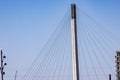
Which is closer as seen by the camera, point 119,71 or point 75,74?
point 75,74

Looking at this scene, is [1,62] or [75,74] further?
[1,62]

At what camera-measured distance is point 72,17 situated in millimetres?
60156

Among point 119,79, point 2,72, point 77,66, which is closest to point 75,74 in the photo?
point 77,66

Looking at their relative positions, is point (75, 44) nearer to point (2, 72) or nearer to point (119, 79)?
point (2, 72)

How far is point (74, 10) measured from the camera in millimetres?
59531

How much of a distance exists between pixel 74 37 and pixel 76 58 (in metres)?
3.31

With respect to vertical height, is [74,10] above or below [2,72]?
above

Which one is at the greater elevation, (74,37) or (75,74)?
(74,37)

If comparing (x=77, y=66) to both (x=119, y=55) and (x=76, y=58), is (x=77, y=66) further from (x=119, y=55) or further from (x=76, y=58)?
(x=119, y=55)

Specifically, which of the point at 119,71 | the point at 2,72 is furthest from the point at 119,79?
the point at 2,72

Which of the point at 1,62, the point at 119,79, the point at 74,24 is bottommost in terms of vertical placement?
the point at 119,79

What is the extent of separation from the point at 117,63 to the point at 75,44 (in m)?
58.4

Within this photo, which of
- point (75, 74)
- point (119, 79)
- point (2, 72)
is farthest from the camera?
point (119, 79)

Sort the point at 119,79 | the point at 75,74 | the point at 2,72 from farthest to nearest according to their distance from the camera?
the point at 119,79 < the point at 2,72 < the point at 75,74
